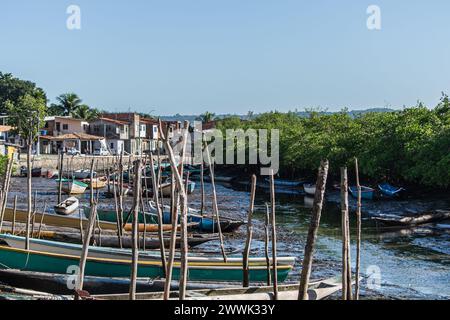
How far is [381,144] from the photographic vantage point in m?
43.7

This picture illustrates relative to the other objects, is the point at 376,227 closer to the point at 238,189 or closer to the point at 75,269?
the point at 75,269

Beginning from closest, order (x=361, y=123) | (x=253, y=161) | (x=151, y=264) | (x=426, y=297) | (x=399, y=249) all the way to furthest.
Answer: (x=151, y=264) < (x=426, y=297) < (x=399, y=249) < (x=361, y=123) < (x=253, y=161)

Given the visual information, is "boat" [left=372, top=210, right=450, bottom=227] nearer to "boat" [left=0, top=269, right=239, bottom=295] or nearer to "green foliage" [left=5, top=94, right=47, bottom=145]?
"boat" [left=0, top=269, right=239, bottom=295]

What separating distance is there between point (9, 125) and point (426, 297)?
197 ft

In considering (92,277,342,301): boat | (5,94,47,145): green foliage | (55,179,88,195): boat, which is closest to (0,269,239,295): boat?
(92,277,342,301): boat

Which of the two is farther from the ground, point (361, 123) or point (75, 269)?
point (361, 123)

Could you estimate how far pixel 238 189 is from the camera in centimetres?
5441

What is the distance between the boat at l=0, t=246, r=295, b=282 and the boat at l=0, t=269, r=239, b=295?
0.96 m

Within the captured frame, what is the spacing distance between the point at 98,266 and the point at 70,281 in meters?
1.38

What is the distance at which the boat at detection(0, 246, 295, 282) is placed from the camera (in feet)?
55.2

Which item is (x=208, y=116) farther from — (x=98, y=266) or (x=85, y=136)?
(x=98, y=266)

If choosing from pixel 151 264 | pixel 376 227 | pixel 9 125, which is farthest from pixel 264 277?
pixel 9 125

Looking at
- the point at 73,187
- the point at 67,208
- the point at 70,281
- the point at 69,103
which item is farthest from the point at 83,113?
the point at 70,281
